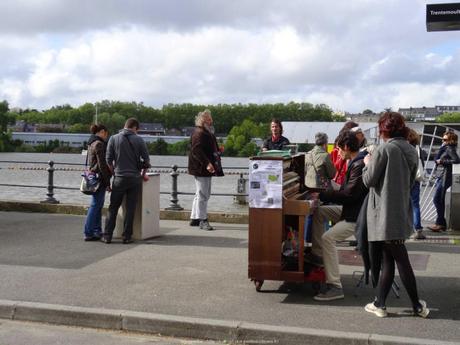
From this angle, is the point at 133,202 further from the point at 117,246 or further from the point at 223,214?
the point at 223,214

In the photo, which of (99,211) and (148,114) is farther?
(148,114)

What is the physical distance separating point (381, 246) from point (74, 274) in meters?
3.76

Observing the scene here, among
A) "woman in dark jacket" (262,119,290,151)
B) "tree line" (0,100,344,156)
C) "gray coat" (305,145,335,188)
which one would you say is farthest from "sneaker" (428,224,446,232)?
"tree line" (0,100,344,156)

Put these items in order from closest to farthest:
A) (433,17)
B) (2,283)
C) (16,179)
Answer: (2,283) → (433,17) → (16,179)

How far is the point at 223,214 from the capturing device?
1224cm

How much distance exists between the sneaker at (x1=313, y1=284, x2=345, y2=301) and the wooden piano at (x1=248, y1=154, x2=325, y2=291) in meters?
0.14

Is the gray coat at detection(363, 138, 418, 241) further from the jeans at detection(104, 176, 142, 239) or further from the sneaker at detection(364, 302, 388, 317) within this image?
the jeans at detection(104, 176, 142, 239)

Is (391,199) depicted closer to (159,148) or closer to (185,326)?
(185,326)

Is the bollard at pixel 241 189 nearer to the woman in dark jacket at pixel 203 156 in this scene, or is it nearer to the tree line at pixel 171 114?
the woman in dark jacket at pixel 203 156

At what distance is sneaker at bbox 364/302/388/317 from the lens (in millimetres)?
5996

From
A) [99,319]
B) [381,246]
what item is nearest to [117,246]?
[99,319]

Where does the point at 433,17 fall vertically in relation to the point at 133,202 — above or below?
above

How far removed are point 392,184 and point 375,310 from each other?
1246mm

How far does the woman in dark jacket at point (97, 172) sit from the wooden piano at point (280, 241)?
12.8 feet
